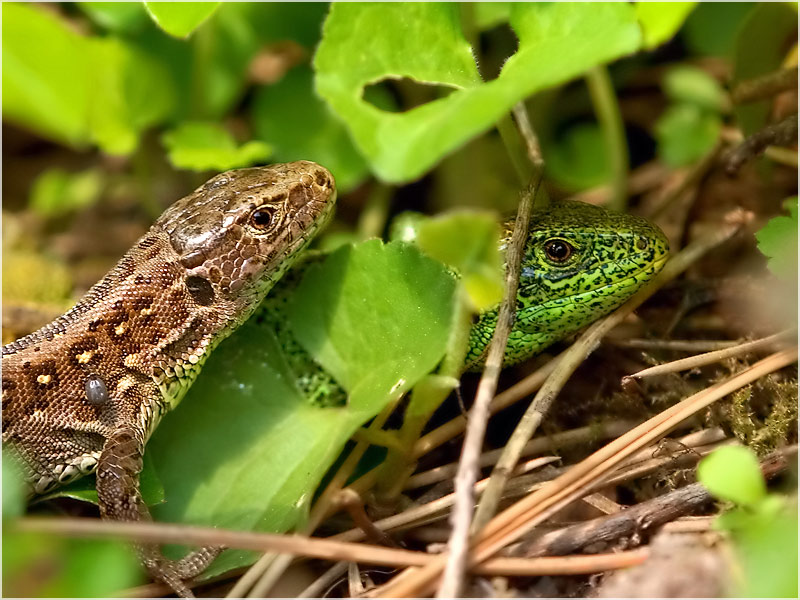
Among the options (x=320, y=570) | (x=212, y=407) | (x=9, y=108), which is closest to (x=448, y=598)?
(x=320, y=570)

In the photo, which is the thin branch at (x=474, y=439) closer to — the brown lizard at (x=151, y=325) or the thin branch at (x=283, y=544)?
the thin branch at (x=283, y=544)

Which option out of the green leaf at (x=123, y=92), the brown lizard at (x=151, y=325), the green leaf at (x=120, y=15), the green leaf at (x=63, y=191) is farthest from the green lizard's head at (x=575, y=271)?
the green leaf at (x=63, y=191)

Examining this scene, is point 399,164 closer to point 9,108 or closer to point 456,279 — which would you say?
point 456,279

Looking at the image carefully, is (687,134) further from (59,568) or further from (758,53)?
(59,568)

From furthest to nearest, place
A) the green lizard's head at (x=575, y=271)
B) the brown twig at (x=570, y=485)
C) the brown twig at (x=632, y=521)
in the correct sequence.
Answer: the green lizard's head at (x=575, y=271) < the brown twig at (x=632, y=521) < the brown twig at (x=570, y=485)

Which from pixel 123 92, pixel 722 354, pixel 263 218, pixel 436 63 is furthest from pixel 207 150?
pixel 722 354

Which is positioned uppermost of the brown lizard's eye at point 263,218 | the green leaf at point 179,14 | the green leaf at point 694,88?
the green leaf at point 179,14
